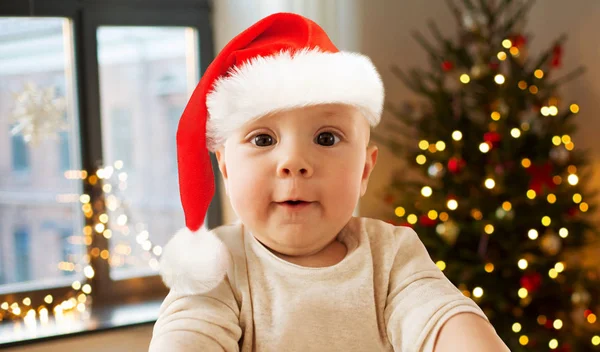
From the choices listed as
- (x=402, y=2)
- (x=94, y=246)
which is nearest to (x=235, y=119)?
(x=94, y=246)

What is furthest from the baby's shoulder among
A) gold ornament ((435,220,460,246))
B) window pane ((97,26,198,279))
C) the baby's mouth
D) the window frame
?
window pane ((97,26,198,279))

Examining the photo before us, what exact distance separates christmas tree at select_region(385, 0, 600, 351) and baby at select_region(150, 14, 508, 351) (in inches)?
63.4

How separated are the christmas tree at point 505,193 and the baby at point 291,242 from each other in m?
1.61

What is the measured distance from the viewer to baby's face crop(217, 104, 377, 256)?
83 centimetres

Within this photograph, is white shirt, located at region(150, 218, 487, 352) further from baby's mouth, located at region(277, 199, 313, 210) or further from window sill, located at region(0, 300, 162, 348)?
window sill, located at region(0, 300, 162, 348)

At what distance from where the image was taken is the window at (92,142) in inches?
103

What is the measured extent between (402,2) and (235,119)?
2.37 metres

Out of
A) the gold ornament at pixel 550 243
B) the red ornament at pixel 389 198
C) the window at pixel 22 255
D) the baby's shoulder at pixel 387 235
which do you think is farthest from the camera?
the red ornament at pixel 389 198

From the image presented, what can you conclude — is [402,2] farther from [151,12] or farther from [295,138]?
[295,138]

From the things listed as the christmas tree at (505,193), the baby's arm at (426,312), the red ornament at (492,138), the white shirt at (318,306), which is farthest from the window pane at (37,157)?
the baby's arm at (426,312)

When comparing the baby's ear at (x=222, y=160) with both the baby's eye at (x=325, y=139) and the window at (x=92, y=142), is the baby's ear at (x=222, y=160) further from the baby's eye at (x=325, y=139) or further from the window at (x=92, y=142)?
the window at (x=92, y=142)

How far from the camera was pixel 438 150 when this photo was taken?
258cm

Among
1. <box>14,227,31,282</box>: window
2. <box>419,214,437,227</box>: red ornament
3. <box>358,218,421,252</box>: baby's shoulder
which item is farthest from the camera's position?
<box>14,227,31,282</box>: window

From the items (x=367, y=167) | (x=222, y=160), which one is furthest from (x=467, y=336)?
(x=222, y=160)
